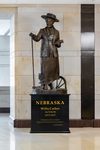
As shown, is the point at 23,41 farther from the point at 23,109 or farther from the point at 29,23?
the point at 23,109

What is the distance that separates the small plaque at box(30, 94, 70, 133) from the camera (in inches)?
390

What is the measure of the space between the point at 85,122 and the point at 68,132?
1429 millimetres

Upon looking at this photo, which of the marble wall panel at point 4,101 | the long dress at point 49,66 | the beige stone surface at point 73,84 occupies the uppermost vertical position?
the long dress at point 49,66

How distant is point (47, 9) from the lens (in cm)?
1131

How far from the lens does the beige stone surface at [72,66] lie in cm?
1130

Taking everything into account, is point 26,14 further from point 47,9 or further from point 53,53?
point 53,53

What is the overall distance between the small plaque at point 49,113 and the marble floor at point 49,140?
0.28 metres

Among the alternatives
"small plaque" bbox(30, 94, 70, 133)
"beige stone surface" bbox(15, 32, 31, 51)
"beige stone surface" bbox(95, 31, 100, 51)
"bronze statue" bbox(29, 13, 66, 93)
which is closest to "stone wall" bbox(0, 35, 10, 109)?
"beige stone surface" bbox(15, 32, 31, 51)

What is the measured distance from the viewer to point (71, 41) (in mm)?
11320

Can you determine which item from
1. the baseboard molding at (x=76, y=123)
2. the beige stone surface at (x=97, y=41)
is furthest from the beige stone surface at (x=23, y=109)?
the beige stone surface at (x=97, y=41)

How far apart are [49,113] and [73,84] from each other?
5.69 feet

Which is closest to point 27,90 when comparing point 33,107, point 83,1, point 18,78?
point 18,78

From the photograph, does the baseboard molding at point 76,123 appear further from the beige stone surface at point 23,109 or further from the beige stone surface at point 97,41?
the beige stone surface at point 97,41

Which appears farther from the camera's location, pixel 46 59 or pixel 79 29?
pixel 79 29
